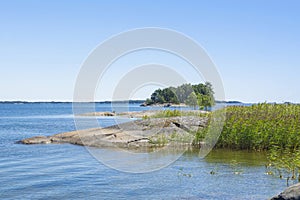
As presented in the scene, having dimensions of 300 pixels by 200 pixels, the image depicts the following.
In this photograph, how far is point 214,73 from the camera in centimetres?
2162

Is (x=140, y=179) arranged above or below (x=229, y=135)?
below

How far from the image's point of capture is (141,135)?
2820 cm

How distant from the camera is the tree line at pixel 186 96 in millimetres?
38781

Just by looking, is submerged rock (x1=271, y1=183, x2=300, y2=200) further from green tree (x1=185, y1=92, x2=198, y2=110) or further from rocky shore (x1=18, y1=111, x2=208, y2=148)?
green tree (x1=185, y1=92, x2=198, y2=110)

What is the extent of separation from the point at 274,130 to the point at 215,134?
4.11 meters

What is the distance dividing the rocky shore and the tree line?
6828 mm

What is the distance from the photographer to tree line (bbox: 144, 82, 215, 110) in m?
38.8

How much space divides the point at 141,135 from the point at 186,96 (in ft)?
51.8

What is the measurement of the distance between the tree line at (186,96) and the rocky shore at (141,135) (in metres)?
6.83

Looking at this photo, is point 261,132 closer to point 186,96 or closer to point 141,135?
point 141,135

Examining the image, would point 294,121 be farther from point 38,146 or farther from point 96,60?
point 38,146

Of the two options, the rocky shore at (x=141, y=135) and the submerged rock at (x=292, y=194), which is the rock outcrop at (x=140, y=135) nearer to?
the rocky shore at (x=141, y=135)

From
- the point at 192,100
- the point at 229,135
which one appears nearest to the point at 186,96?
the point at 192,100

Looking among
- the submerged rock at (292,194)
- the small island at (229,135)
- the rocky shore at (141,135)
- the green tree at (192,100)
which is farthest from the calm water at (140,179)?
the green tree at (192,100)
